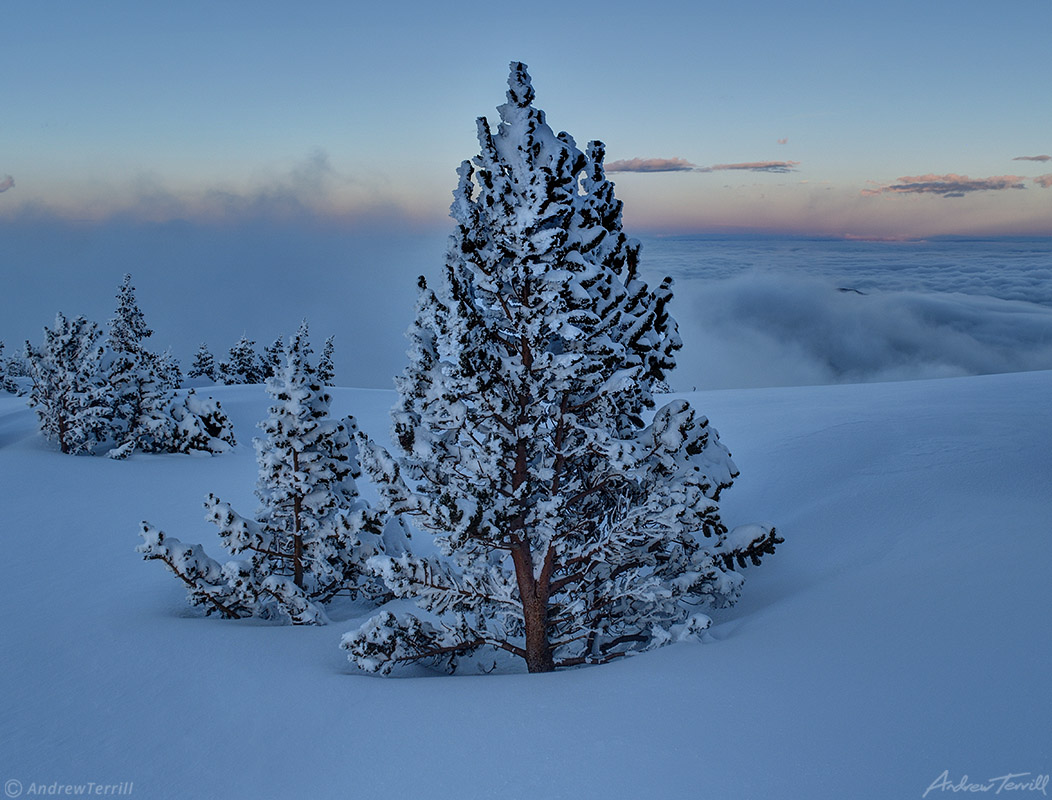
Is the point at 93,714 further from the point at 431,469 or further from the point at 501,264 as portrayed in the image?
the point at 501,264

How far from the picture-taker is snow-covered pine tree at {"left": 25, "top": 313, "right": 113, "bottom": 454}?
3123cm

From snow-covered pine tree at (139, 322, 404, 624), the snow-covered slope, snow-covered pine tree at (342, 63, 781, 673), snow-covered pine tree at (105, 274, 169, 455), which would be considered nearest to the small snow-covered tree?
snow-covered pine tree at (105, 274, 169, 455)

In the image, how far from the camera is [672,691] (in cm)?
741

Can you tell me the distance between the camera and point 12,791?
6.68 m

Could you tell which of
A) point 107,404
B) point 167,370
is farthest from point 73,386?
point 167,370

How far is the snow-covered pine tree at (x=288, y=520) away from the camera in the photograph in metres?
12.5

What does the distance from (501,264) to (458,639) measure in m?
6.26

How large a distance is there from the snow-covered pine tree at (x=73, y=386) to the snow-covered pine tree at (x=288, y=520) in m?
23.5

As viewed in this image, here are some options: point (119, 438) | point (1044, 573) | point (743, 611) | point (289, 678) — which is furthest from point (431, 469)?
point (119, 438)

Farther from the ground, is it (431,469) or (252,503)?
(431,469)
